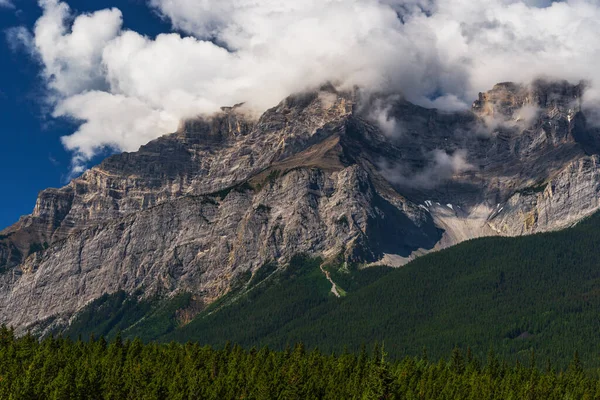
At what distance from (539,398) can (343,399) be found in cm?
3835

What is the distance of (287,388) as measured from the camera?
6698 inches

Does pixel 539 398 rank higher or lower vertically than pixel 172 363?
lower

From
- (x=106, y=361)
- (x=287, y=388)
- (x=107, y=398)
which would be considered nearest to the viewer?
(x=107, y=398)

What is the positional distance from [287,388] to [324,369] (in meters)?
26.6

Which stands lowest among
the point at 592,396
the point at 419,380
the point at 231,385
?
the point at 592,396

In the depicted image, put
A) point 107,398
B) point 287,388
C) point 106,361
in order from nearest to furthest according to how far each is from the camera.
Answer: point 107,398 < point 287,388 < point 106,361

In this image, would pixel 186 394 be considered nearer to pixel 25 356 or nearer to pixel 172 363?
pixel 172 363

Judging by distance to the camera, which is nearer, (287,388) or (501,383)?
(287,388)

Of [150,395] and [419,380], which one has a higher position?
[150,395]

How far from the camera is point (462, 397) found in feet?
577

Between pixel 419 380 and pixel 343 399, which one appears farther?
pixel 419 380

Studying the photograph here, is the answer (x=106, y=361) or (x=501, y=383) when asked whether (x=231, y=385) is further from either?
(x=501, y=383)

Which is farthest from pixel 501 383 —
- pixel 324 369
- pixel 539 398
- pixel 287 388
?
pixel 287 388

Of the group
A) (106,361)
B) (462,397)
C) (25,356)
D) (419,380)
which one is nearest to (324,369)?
(419,380)
